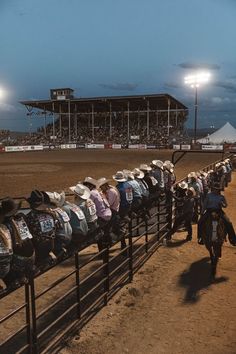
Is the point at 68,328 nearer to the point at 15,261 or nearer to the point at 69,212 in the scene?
the point at 69,212

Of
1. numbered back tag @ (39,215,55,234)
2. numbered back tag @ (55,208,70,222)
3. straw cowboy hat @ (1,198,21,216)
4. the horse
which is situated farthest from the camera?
the horse

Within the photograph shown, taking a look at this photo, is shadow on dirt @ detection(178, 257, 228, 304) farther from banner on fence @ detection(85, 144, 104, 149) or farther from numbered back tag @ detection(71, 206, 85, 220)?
banner on fence @ detection(85, 144, 104, 149)

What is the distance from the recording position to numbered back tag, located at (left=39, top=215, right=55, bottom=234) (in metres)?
4.46

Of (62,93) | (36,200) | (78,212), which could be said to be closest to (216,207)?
(78,212)

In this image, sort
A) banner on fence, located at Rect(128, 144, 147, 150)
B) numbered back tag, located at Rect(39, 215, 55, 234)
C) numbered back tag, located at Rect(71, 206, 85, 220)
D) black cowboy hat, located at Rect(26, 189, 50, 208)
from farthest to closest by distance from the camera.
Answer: banner on fence, located at Rect(128, 144, 147, 150), numbered back tag, located at Rect(71, 206, 85, 220), black cowboy hat, located at Rect(26, 189, 50, 208), numbered back tag, located at Rect(39, 215, 55, 234)

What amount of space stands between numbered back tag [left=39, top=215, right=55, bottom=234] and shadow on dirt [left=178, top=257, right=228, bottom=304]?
3.38 meters

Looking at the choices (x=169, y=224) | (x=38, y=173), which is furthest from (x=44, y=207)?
(x=38, y=173)

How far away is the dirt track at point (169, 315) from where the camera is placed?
5.54m

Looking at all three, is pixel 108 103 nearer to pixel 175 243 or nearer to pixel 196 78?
pixel 196 78

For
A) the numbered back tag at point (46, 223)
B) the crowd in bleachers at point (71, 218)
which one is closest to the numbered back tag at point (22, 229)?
the crowd in bleachers at point (71, 218)

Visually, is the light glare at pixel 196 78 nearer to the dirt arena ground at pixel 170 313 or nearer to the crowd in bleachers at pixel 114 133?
the crowd in bleachers at pixel 114 133

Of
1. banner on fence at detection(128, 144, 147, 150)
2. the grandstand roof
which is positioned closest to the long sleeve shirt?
banner on fence at detection(128, 144, 147, 150)

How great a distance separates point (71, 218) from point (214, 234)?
350 cm

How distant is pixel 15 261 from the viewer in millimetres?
4117
